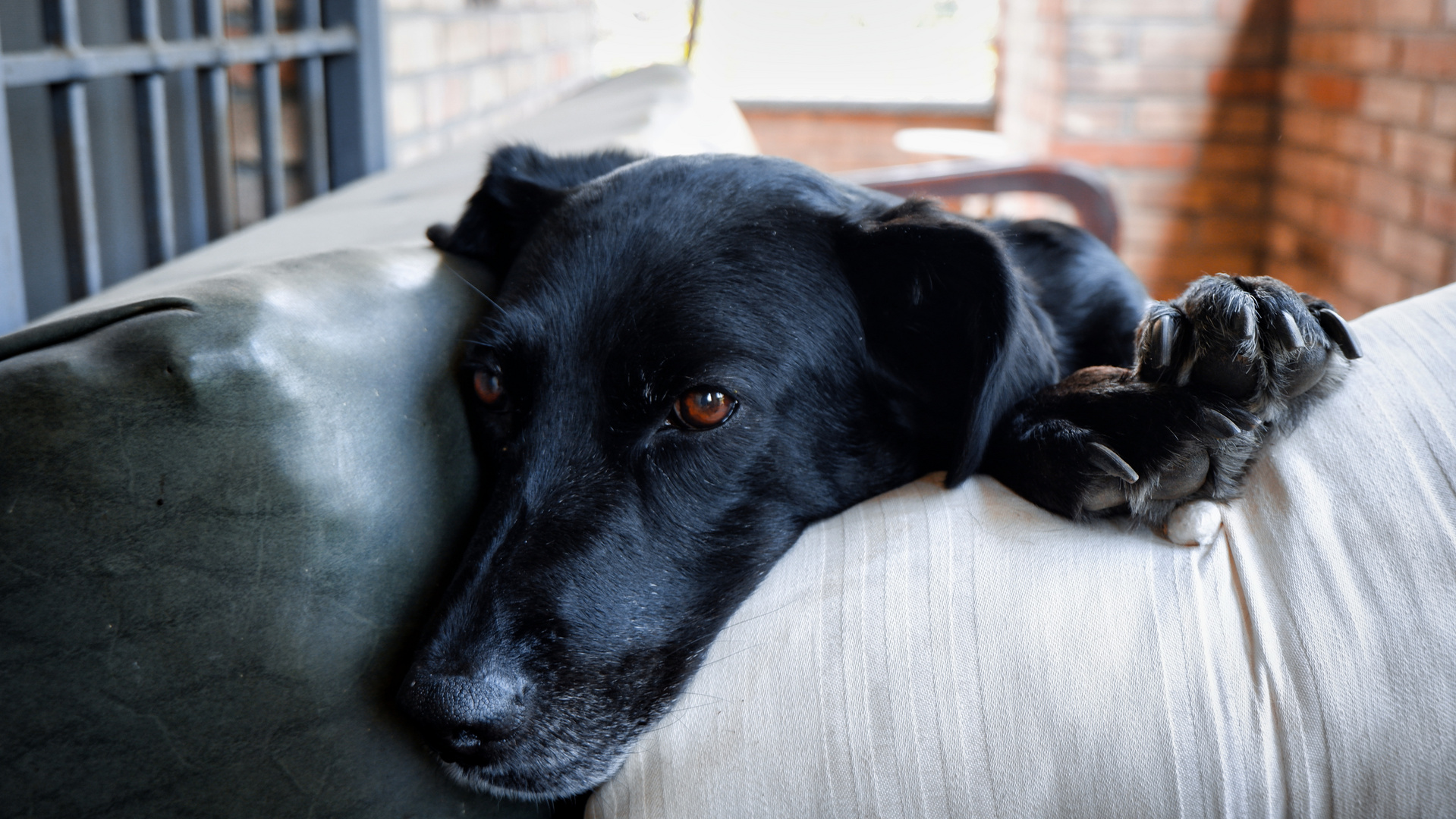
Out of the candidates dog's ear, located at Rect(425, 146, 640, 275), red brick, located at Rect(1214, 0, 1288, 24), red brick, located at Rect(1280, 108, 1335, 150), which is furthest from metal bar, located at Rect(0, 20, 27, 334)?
red brick, located at Rect(1214, 0, 1288, 24)

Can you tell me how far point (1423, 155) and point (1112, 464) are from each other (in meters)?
2.99

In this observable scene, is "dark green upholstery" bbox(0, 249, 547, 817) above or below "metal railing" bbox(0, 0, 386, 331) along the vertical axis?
below

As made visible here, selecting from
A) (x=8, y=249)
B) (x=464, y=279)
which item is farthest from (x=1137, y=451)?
(x=8, y=249)

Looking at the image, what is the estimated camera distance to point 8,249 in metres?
1.25

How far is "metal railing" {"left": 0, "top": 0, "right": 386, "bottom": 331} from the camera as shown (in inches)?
55.5

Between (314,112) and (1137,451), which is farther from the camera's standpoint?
(314,112)

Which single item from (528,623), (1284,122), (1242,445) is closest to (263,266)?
(528,623)

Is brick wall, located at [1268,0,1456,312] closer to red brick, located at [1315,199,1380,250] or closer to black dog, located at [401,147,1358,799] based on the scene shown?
red brick, located at [1315,199,1380,250]

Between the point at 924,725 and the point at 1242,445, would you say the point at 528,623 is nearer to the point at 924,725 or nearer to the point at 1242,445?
the point at 924,725

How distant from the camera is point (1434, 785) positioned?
0.70m

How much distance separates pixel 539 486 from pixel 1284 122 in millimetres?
4496

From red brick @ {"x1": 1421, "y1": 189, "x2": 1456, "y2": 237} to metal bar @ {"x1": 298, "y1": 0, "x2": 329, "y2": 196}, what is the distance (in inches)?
128

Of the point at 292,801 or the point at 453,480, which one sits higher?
the point at 453,480

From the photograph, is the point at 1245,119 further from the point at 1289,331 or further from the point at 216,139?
the point at 216,139
